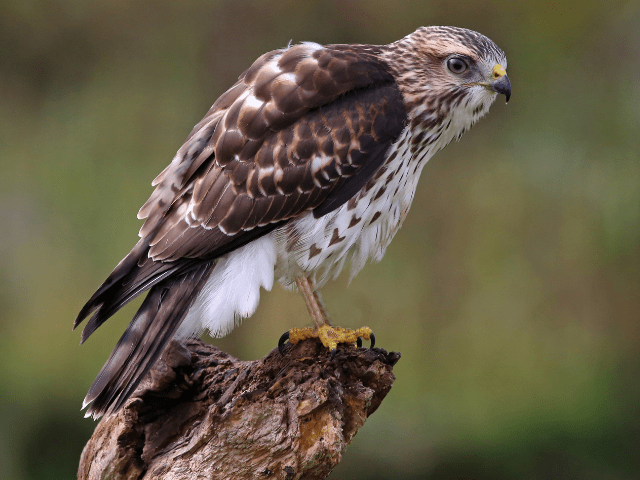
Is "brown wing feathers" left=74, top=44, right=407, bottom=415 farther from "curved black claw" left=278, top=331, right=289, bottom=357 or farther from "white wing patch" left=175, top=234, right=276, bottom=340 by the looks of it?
"curved black claw" left=278, top=331, right=289, bottom=357

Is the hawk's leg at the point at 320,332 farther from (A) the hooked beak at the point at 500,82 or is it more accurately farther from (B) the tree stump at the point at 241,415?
(A) the hooked beak at the point at 500,82

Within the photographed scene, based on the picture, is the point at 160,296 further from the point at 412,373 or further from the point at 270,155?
the point at 412,373

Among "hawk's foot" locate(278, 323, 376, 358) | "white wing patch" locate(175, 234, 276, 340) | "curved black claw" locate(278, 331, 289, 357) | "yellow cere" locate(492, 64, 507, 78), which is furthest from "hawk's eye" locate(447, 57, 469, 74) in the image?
"curved black claw" locate(278, 331, 289, 357)

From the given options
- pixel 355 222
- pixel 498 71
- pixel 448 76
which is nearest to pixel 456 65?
pixel 448 76

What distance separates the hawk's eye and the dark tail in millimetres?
1274

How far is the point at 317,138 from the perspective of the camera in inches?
98.9

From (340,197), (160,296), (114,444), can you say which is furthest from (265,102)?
(114,444)

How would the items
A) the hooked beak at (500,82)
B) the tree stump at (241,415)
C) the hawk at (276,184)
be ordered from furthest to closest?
the hooked beak at (500,82)
the hawk at (276,184)
the tree stump at (241,415)

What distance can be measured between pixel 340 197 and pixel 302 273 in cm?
37

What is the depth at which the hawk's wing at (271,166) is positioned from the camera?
2.49 m

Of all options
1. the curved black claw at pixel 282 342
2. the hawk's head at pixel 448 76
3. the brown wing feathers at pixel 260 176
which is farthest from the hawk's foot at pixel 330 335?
the hawk's head at pixel 448 76

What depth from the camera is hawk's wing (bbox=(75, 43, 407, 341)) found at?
2.49 meters

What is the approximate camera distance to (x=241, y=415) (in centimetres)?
239

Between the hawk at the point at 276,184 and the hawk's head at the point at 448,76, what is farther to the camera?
the hawk's head at the point at 448,76
